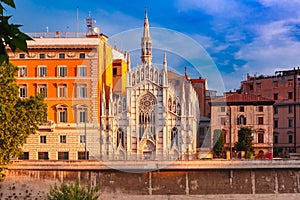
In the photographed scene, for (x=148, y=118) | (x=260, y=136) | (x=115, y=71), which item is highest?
(x=115, y=71)

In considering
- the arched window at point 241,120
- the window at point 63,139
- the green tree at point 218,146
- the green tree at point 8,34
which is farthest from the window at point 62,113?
the green tree at point 8,34

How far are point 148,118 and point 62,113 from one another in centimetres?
873

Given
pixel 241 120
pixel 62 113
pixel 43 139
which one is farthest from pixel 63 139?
pixel 241 120

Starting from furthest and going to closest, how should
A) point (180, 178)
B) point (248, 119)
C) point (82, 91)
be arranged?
point (248, 119)
point (82, 91)
point (180, 178)

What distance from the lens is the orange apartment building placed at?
5519 centimetres

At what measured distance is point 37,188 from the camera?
4378 centimetres

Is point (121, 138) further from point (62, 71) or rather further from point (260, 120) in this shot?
point (260, 120)

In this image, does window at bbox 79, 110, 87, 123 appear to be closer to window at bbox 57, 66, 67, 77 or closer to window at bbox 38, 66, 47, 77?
window at bbox 57, 66, 67, 77

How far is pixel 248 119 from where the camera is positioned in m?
70.2

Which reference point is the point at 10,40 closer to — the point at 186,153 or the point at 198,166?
the point at 198,166

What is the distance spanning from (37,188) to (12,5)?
1559 inches

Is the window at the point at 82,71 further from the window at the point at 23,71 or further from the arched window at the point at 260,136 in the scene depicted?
the arched window at the point at 260,136

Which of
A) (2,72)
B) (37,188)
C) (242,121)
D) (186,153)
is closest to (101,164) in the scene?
(37,188)

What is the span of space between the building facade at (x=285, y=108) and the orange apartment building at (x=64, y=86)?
26.7 metres
